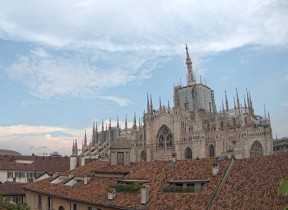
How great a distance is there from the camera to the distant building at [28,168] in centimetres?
5647

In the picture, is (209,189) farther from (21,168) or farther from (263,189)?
(21,168)

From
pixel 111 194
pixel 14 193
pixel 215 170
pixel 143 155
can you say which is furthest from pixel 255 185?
pixel 143 155

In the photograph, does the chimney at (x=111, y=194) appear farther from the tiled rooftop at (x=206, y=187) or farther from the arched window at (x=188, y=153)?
the arched window at (x=188, y=153)

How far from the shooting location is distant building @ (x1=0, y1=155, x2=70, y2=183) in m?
56.5

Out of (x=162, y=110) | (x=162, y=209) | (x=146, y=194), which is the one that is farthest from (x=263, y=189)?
(x=162, y=110)

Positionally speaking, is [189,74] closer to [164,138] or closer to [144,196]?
[164,138]

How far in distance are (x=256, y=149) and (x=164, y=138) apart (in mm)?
19410

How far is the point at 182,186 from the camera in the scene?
21641 mm

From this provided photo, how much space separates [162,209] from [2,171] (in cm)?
4680

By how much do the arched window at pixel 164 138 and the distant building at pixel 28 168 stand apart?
2176 centimetres

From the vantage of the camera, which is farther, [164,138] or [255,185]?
[164,138]

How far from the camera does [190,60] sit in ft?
294

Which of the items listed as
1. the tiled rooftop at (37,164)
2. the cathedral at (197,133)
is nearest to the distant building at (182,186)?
the cathedral at (197,133)

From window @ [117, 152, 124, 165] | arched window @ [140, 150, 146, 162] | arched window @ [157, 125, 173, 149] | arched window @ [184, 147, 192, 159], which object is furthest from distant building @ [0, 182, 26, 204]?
arched window @ [140, 150, 146, 162]
